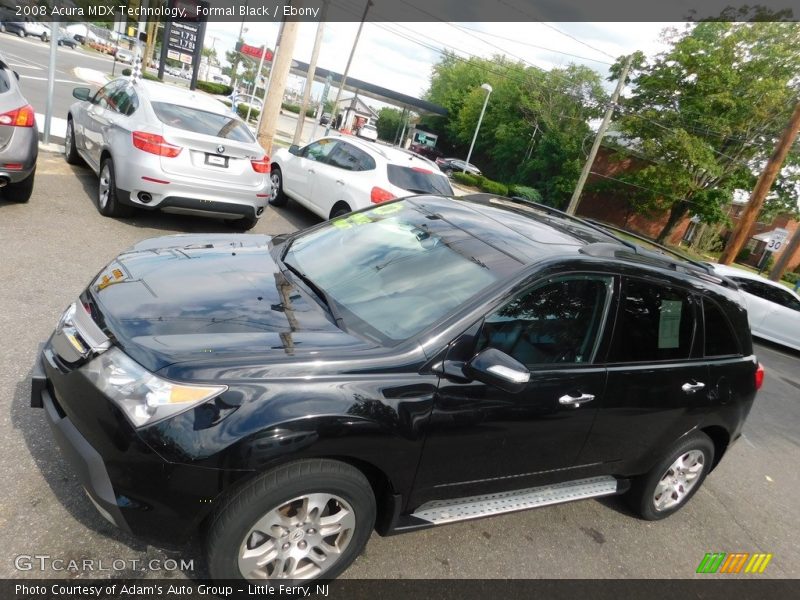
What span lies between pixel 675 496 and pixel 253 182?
5.64 metres

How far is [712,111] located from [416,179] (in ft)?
94.7

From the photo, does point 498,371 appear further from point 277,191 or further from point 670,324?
point 277,191

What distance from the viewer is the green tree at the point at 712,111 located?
94.2 ft

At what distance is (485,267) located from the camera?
282cm

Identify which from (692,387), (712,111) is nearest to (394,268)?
(692,387)

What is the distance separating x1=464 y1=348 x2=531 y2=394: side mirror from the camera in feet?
7.66

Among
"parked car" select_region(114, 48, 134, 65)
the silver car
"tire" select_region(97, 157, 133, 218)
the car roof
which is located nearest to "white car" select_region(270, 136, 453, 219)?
the silver car

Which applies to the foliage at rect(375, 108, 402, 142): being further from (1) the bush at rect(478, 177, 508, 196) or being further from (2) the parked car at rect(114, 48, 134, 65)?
(1) the bush at rect(478, 177, 508, 196)

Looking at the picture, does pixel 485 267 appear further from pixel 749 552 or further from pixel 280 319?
pixel 749 552

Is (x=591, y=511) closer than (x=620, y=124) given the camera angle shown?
Yes

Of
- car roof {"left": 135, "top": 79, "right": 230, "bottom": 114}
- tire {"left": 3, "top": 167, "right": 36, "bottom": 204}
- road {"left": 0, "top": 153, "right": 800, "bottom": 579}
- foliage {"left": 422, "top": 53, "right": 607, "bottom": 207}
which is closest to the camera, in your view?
road {"left": 0, "top": 153, "right": 800, "bottom": 579}

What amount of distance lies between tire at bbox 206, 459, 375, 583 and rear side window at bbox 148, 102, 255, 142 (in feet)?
18.4

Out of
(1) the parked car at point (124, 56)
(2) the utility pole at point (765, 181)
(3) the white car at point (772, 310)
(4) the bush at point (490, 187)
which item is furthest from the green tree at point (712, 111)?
(1) the parked car at point (124, 56)

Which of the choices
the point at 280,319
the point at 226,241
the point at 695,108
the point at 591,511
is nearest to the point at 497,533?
the point at 591,511
